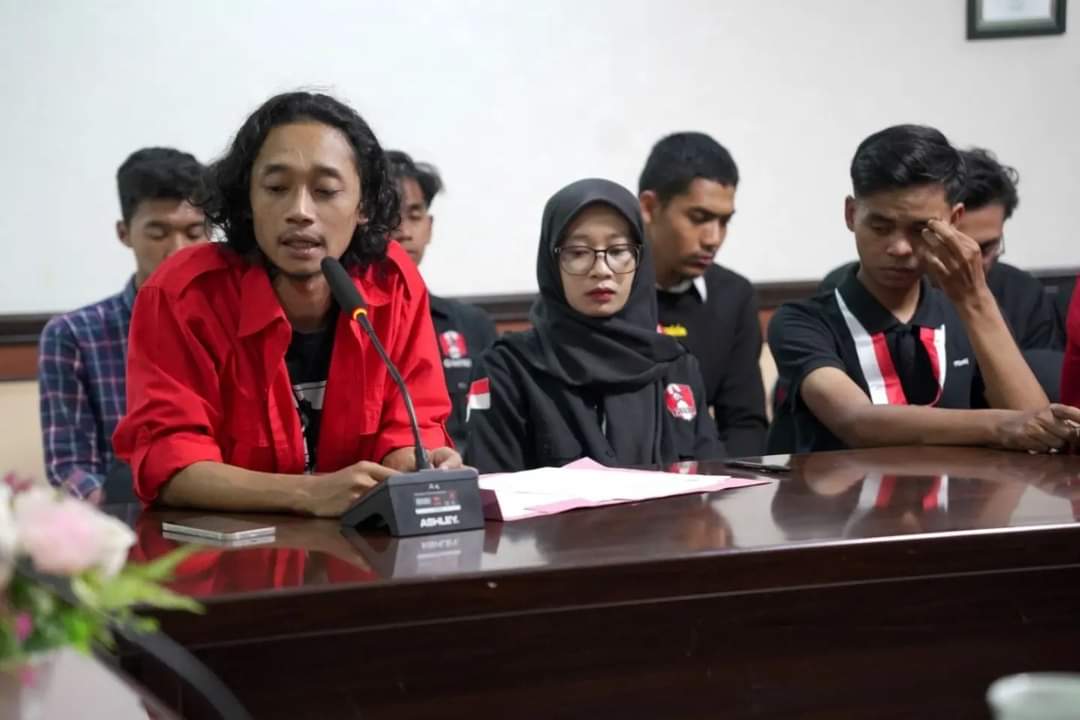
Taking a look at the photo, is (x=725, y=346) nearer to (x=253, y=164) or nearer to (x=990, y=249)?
(x=990, y=249)

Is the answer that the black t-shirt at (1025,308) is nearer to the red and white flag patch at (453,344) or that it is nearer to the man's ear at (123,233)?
the red and white flag patch at (453,344)

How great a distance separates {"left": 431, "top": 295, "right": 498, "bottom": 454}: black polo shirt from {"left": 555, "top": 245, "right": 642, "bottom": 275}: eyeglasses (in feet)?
2.51

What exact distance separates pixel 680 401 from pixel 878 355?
0.36 metres

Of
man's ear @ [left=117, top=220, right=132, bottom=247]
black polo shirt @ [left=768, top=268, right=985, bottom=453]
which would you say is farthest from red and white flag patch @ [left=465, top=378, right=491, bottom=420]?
man's ear @ [left=117, top=220, right=132, bottom=247]

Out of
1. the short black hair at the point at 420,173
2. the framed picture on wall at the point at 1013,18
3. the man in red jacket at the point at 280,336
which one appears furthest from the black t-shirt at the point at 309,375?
the framed picture on wall at the point at 1013,18

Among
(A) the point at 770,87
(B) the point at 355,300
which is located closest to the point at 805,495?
(B) the point at 355,300

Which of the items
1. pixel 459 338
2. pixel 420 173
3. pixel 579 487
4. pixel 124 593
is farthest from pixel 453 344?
pixel 124 593

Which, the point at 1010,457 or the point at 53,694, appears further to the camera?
the point at 1010,457

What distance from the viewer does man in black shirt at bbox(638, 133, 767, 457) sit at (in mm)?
2955

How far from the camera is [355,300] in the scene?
1604 mm

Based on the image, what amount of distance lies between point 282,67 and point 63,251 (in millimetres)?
656

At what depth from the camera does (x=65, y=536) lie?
66cm

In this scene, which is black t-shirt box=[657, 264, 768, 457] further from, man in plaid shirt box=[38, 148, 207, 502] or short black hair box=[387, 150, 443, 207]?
man in plaid shirt box=[38, 148, 207, 502]

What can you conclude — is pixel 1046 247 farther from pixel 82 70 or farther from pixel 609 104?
pixel 82 70
